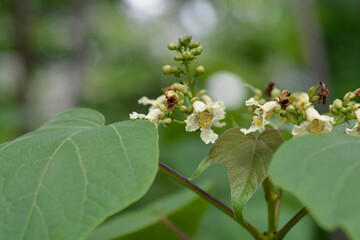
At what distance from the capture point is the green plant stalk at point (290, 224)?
1344 mm

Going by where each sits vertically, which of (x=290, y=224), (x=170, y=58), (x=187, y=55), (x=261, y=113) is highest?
(x=187, y=55)

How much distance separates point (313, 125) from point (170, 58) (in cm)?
778

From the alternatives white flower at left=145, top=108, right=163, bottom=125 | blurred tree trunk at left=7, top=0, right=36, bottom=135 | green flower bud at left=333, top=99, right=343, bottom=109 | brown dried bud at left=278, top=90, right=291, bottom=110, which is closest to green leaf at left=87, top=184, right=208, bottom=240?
white flower at left=145, top=108, right=163, bottom=125

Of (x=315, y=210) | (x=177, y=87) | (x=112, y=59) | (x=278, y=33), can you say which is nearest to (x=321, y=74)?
(x=278, y=33)

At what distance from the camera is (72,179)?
3.68 ft

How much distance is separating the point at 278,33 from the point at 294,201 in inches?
221

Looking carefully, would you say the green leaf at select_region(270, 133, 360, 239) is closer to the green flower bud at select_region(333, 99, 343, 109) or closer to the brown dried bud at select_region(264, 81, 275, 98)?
the green flower bud at select_region(333, 99, 343, 109)

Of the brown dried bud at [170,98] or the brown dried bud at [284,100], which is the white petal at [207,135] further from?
Result: the brown dried bud at [284,100]

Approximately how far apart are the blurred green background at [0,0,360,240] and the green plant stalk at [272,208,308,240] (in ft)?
4.61

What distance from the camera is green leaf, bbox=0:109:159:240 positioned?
1.05 m

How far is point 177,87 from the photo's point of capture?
1.60 meters

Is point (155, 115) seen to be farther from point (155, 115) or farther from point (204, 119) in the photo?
point (204, 119)

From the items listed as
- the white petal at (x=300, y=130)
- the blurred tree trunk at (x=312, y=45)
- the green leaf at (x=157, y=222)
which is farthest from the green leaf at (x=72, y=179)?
the blurred tree trunk at (x=312, y=45)

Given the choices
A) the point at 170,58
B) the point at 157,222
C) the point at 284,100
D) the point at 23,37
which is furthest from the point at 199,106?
the point at 170,58
